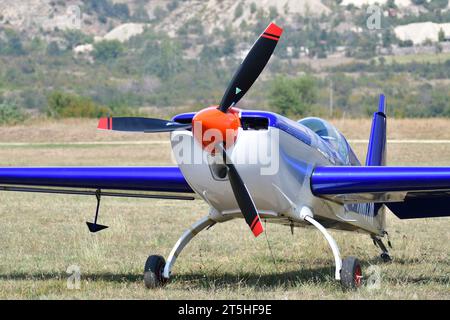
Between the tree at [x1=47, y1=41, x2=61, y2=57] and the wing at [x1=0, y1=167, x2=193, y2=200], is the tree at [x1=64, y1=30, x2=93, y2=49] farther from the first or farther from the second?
the wing at [x1=0, y1=167, x2=193, y2=200]

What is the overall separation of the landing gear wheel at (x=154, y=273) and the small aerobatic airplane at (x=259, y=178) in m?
0.01

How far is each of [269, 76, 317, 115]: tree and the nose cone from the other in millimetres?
68423

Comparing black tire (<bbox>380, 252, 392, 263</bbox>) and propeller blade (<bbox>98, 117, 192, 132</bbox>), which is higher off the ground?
propeller blade (<bbox>98, 117, 192, 132</bbox>)

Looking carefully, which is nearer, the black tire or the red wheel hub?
the red wheel hub

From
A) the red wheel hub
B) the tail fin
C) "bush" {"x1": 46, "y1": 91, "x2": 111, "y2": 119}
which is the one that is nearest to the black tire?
the tail fin

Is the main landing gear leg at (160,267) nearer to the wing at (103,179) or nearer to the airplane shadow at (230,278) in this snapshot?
the airplane shadow at (230,278)

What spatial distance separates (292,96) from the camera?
269 feet

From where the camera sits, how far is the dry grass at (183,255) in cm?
991

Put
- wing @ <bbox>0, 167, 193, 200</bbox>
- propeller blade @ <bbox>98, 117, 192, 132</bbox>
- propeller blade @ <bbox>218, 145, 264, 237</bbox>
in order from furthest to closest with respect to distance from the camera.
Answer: wing @ <bbox>0, 167, 193, 200</bbox>, propeller blade @ <bbox>98, 117, 192, 132</bbox>, propeller blade @ <bbox>218, 145, 264, 237</bbox>

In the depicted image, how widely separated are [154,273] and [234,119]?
2369 millimetres

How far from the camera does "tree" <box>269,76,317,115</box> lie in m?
80.3

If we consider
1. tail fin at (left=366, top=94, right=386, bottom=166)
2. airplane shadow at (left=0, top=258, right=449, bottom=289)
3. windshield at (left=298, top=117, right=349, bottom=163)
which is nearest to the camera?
A: airplane shadow at (left=0, top=258, right=449, bottom=289)

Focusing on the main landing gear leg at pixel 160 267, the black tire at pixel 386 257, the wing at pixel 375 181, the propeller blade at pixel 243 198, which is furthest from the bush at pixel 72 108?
the propeller blade at pixel 243 198

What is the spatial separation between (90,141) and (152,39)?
14628 centimetres
